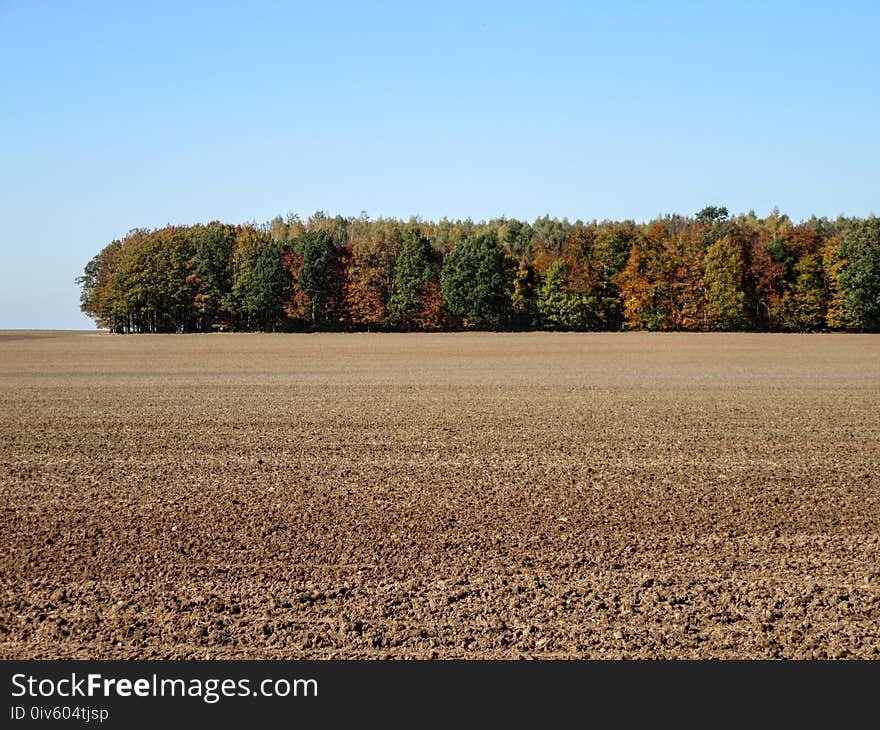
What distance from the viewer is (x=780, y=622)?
26.8 ft

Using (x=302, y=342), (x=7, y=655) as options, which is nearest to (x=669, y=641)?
(x=7, y=655)

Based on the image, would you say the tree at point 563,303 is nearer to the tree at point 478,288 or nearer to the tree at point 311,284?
the tree at point 478,288

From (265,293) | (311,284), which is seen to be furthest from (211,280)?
(311,284)

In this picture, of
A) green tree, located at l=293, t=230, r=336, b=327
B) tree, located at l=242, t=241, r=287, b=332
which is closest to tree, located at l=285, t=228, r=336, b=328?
green tree, located at l=293, t=230, r=336, b=327

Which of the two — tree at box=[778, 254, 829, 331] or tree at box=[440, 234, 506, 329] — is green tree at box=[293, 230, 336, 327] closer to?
tree at box=[440, 234, 506, 329]

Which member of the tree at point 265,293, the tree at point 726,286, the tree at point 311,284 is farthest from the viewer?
the tree at point 311,284

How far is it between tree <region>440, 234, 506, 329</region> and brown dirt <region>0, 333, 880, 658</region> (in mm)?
59920

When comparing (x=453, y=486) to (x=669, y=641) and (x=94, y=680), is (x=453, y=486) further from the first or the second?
(x=94, y=680)

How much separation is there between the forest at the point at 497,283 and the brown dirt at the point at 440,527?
58531mm

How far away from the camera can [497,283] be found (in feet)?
284

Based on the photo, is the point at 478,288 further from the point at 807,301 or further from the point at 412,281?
the point at 807,301

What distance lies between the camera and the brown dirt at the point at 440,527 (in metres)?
7.96

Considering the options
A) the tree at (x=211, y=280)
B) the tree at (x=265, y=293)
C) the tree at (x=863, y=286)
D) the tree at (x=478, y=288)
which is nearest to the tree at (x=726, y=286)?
the tree at (x=863, y=286)

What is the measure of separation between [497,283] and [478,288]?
5.91 ft
